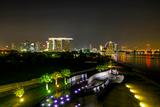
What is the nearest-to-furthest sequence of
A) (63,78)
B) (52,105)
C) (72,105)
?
(52,105) < (72,105) < (63,78)

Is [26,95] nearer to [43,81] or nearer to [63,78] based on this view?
[43,81]

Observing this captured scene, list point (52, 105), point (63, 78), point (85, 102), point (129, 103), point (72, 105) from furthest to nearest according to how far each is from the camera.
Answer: point (63, 78) < point (129, 103) < point (85, 102) < point (72, 105) < point (52, 105)

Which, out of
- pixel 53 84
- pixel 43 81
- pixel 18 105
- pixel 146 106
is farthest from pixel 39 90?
pixel 146 106

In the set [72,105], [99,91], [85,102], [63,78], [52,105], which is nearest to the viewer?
[52,105]

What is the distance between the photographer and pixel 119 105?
23.2m

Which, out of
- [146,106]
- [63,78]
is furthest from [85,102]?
[63,78]

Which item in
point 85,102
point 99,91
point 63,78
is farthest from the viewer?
point 63,78

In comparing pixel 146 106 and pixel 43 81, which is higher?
pixel 43 81

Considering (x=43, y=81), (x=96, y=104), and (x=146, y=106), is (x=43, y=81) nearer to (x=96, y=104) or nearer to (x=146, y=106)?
(x=96, y=104)

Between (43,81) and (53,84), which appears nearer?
(43,81)

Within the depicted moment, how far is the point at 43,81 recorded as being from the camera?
2780cm

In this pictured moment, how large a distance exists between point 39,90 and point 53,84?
15.7 ft

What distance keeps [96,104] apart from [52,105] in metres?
4.91

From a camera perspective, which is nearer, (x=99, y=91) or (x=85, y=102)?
(x=85, y=102)
